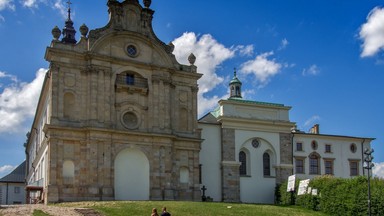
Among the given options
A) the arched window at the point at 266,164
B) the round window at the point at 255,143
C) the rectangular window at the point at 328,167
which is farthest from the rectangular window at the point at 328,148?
the round window at the point at 255,143

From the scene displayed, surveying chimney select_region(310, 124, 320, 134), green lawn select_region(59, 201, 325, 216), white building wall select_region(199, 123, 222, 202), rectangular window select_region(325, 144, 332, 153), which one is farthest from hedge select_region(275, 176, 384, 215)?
chimney select_region(310, 124, 320, 134)

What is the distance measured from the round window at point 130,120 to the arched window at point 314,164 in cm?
2047

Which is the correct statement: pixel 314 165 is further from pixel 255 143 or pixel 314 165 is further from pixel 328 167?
pixel 255 143

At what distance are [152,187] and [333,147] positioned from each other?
73.5 ft

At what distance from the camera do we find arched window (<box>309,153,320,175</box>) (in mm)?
52688

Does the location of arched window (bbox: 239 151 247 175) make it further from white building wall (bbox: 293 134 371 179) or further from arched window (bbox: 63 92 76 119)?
arched window (bbox: 63 92 76 119)

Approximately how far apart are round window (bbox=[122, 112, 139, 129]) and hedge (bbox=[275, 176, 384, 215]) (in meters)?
15.2

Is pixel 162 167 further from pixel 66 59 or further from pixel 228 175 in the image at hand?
pixel 66 59

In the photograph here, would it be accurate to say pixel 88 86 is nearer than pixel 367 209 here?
No

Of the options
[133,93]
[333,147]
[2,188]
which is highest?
[133,93]

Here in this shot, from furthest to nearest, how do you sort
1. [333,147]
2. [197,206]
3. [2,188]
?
1. [2,188]
2. [333,147]
3. [197,206]

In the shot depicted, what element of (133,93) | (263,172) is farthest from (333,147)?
(133,93)

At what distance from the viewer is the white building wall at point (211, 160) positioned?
1847 inches

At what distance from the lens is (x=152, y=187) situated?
1623 inches
